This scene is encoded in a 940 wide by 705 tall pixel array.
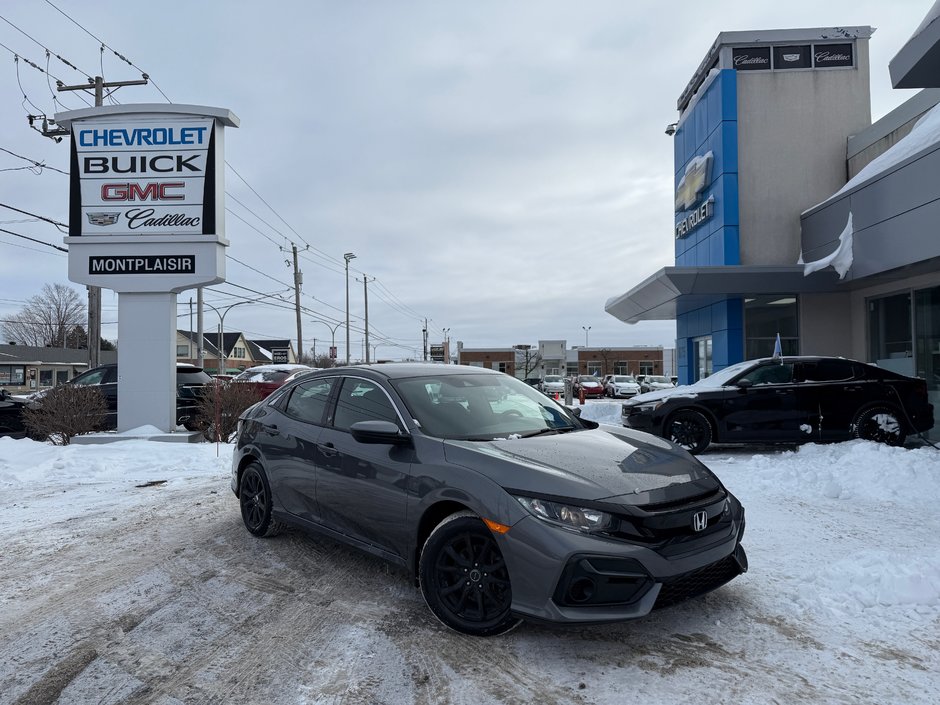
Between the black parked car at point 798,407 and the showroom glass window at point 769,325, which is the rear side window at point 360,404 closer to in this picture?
the black parked car at point 798,407

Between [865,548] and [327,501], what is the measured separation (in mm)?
4090

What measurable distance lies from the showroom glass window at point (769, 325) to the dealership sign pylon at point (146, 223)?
12712mm

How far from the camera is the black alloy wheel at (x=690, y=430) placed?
30.9 feet

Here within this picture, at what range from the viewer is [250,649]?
3.30 meters

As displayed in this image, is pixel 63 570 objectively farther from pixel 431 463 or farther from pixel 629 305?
pixel 629 305

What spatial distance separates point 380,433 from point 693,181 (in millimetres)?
17134

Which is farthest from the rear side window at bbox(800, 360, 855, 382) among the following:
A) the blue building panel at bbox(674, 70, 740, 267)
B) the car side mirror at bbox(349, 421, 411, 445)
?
the car side mirror at bbox(349, 421, 411, 445)

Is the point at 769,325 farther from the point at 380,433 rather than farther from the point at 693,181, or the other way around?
the point at 380,433

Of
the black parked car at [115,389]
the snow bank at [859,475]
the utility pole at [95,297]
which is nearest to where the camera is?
the snow bank at [859,475]

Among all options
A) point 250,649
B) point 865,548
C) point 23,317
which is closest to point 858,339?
point 865,548

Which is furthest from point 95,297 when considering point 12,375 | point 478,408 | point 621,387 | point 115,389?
point 12,375

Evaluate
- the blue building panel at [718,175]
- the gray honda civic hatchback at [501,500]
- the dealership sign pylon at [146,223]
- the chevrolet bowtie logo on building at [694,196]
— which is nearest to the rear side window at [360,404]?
the gray honda civic hatchback at [501,500]

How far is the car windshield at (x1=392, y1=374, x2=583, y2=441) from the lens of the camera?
3.98m

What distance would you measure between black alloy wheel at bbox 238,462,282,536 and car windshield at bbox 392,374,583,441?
5.71 feet
